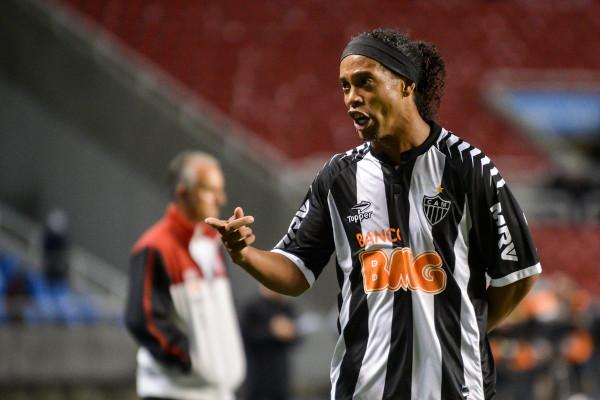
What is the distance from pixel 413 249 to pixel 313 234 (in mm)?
380

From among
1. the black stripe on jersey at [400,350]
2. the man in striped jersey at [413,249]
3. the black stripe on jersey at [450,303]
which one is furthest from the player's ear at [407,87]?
the black stripe on jersey at [400,350]

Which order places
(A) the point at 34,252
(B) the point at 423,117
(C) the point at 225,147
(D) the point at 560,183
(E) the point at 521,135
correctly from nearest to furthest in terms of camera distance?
(B) the point at 423,117 → (A) the point at 34,252 → (C) the point at 225,147 → (D) the point at 560,183 → (E) the point at 521,135

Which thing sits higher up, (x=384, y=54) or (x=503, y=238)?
(x=384, y=54)

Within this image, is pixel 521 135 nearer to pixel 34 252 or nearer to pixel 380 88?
pixel 34 252

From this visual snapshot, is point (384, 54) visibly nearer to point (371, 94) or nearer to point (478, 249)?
point (371, 94)

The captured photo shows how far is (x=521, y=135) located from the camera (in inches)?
522

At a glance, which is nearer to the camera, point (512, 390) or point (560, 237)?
point (512, 390)

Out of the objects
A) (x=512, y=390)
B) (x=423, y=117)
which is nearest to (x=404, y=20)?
(x=512, y=390)

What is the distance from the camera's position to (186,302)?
12.8 feet

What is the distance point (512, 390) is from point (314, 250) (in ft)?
22.1

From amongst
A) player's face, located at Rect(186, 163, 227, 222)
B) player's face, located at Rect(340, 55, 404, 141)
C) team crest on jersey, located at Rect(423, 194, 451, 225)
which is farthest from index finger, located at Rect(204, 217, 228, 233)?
player's face, located at Rect(186, 163, 227, 222)

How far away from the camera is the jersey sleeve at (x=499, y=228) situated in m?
2.40

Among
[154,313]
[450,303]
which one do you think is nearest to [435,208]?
[450,303]

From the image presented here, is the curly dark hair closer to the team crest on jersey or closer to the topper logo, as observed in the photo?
the team crest on jersey
